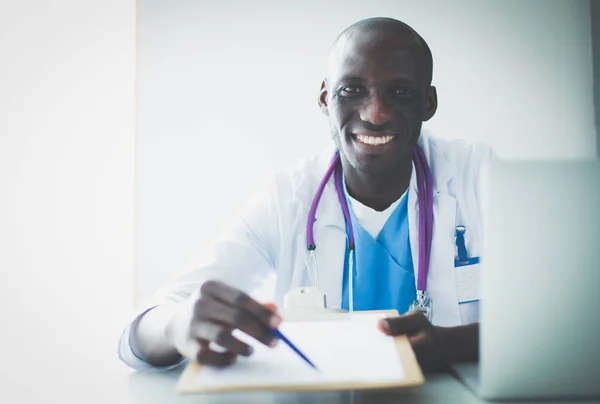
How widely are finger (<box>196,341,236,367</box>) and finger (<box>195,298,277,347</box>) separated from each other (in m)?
0.03

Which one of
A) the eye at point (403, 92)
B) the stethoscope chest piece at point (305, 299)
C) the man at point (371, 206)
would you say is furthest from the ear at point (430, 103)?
the stethoscope chest piece at point (305, 299)

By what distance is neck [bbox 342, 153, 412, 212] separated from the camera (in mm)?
1123

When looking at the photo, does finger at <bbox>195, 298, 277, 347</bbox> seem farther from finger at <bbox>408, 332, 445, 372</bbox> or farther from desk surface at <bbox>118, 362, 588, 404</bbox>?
finger at <bbox>408, 332, 445, 372</bbox>

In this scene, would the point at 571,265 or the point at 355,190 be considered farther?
the point at 355,190

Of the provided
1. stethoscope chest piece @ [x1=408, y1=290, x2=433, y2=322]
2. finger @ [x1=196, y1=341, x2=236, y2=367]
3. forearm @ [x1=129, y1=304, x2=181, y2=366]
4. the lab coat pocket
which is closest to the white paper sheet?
finger @ [x1=196, y1=341, x2=236, y2=367]

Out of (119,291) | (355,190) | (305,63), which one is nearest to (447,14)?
(305,63)

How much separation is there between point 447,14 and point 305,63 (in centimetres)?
63

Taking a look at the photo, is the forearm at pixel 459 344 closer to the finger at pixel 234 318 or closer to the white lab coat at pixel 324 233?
the finger at pixel 234 318

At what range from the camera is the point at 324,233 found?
1.08 metres

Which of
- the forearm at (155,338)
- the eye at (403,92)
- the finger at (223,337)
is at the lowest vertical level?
the forearm at (155,338)

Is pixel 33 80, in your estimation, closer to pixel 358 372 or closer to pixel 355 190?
pixel 355 190

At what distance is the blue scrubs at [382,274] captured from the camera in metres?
1.03

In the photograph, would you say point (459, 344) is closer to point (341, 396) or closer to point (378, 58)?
point (341, 396)

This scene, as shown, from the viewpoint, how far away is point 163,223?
224cm
